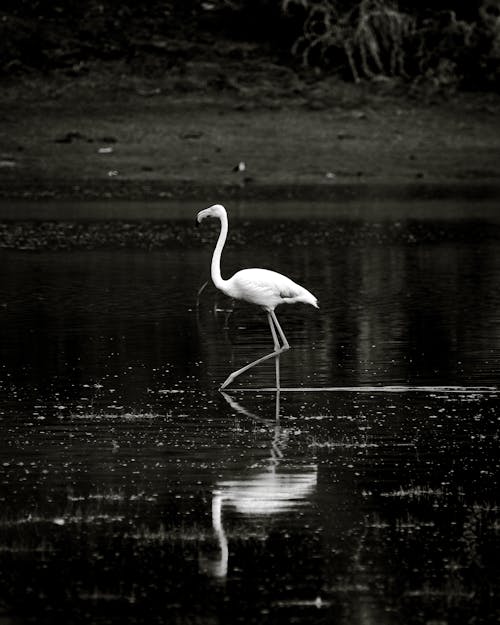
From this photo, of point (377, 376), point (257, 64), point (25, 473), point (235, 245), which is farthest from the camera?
point (257, 64)

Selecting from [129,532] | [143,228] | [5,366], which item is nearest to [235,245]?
[143,228]

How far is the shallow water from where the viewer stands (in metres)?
6.63

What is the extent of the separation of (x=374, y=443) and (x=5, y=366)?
4118mm

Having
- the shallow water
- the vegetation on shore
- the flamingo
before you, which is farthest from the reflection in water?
the vegetation on shore

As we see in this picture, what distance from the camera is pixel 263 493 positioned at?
8188mm

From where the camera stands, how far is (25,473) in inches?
342

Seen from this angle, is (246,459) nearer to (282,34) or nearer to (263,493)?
(263,493)

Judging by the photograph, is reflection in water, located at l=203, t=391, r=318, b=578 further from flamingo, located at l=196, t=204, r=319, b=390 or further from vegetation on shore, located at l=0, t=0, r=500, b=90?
vegetation on shore, located at l=0, t=0, r=500, b=90

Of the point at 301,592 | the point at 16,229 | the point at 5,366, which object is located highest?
the point at 301,592

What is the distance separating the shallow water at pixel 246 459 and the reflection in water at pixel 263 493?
0.06 feet

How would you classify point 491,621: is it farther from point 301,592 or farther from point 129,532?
point 129,532

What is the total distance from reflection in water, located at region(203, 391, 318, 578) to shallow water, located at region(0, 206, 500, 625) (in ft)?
0.06

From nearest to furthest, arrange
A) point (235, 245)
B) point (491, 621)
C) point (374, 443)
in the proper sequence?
point (491, 621) < point (374, 443) < point (235, 245)

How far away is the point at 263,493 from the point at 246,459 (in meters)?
0.88
